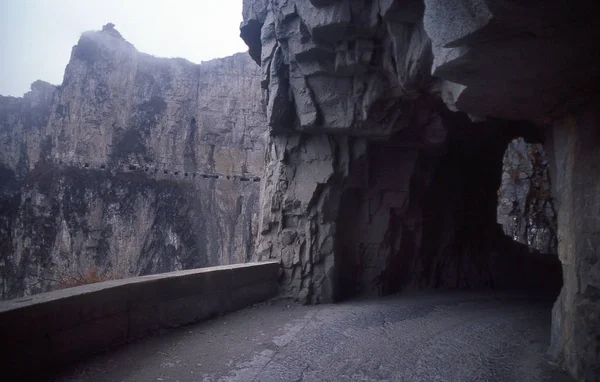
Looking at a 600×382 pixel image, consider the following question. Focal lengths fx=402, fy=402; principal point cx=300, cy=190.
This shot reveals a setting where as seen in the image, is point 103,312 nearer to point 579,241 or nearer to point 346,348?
point 346,348

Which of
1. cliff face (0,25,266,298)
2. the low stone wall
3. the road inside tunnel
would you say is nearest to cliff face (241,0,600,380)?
the road inside tunnel

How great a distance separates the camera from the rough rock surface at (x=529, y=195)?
19.7 m

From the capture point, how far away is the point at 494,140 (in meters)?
8.77

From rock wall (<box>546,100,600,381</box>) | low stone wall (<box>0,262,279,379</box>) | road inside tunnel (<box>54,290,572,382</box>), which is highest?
rock wall (<box>546,100,600,381</box>)

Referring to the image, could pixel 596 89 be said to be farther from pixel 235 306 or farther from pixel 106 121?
pixel 106 121

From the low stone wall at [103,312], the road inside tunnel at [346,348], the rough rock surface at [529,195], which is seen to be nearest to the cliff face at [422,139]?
the road inside tunnel at [346,348]

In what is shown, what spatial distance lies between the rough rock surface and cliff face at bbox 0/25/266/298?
1607 cm

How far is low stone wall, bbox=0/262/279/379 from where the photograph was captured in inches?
129

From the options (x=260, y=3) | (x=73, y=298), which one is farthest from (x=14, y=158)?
(x=73, y=298)

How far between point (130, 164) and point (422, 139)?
2544 centimetres

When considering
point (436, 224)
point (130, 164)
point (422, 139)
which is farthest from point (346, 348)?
point (130, 164)

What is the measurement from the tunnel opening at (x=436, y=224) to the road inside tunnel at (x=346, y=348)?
1473mm

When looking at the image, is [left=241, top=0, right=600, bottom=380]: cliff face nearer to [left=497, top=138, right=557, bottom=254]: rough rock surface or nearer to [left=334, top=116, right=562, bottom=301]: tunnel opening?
[left=334, top=116, right=562, bottom=301]: tunnel opening

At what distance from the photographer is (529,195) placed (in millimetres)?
20266
